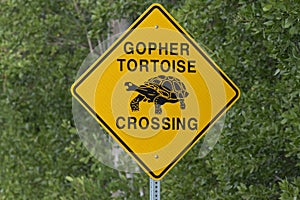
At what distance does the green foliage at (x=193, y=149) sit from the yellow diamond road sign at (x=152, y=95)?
2.36ft

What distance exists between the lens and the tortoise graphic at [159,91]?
4.45 meters

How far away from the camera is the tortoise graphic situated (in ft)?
14.6

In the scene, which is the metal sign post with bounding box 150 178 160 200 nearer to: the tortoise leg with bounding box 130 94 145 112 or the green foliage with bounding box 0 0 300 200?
the tortoise leg with bounding box 130 94 145 112

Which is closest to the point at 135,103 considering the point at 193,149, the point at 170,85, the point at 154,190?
the point at 170,85

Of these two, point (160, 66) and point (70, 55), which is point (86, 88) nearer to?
point (160, 66)

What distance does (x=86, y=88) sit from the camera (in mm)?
4539

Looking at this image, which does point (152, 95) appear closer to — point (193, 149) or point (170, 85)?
point (170, 85)

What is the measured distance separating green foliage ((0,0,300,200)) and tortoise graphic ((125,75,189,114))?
0.83m

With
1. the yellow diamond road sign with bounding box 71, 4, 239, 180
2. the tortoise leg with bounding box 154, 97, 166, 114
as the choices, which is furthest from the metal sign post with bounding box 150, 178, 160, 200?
the tortoise leg with bounding box 154, 97, 166, 114

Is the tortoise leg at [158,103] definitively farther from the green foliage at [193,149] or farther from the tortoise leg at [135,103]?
the green foliage at [193,149]

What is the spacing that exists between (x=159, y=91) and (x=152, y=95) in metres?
0.04

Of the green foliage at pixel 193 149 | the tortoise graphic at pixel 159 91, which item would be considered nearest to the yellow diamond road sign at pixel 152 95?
the tortoise graphic at pixel 159 91

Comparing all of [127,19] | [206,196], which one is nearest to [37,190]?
[127,19]

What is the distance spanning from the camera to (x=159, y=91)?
14.6ft
